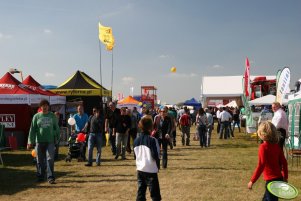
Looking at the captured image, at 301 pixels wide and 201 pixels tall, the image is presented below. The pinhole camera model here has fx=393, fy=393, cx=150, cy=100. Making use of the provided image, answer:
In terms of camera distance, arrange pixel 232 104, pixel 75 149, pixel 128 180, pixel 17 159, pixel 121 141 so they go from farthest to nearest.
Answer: pixel 232 104, pixel 17 159, pixel 121 141, pixel 75 149, pixel 128 180

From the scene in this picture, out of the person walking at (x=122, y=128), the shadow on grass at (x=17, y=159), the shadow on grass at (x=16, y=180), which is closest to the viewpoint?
the shadow on grass at (x=16, y=180)

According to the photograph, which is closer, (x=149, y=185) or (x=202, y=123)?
(x=149, y=185)

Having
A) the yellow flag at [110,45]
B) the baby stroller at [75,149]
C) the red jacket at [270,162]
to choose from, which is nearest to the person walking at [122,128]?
the baby stroller at [75,149]

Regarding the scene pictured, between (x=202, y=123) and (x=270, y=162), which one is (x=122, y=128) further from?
(x=270, y=162)

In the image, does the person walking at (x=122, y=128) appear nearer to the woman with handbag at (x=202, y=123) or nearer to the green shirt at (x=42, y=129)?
the green shirt at (x=42, y=129)

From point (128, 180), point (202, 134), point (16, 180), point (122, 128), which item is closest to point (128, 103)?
point (202, 134)

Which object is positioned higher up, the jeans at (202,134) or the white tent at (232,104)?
the white tent at (232,104)

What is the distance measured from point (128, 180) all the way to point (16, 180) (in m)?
2.73

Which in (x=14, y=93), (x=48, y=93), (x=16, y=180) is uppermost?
(x=48, y=93)

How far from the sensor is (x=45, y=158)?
9398 mm

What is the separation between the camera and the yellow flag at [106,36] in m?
24.7

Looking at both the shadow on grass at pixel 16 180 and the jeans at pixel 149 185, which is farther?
the shadow on grass at pixel 16 180

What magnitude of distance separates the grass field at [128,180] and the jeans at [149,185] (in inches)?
69.4

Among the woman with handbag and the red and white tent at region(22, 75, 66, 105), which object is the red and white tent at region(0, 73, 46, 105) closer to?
the red and white tent at region(22, 75, 66, 105)
